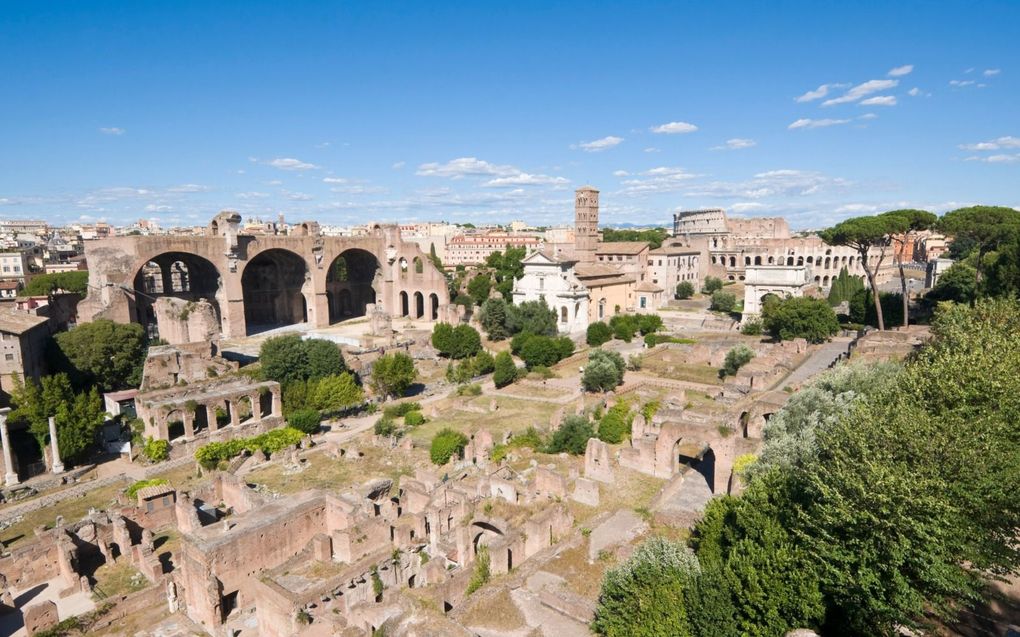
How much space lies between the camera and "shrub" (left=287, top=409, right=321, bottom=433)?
99.5 ft

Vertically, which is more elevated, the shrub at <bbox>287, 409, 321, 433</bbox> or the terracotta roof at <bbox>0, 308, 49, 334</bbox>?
the terracotta roof at <bbox>0, 308, 49, 334</bbox>

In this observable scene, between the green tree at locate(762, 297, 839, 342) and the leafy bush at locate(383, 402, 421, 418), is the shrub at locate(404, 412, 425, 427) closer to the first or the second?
the leafy bush at locate(383, 402, 421, 418)

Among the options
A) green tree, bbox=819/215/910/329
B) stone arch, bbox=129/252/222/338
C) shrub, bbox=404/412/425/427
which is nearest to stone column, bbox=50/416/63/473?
shrub, bbox=404/412/425/427

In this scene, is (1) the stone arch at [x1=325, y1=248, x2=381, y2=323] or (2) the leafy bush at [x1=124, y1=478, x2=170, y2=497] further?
(1) the stone arch at [x1=325, y1=248, x2=381, y2=323]

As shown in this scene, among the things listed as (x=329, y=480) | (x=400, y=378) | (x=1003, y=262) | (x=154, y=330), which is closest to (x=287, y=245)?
(x=154, y=330)

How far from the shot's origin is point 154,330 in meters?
50.9

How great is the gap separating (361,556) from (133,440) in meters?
19.4

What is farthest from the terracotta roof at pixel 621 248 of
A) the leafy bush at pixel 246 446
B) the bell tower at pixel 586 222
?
the leafy bush at pixel 246 446

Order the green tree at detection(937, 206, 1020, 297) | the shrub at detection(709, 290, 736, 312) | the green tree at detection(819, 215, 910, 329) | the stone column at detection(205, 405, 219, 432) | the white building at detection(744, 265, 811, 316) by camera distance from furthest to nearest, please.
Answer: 1. the shrub at detection(709, 290, 736, 312)
2. the white building at detection(744, 265, 811, 316)
3. the green tree at detection(819, 215, 910, 329)
4. the green tree at detection(937, 206, 1020, 297)
5. the stone column at detection(205, 405, 219, 432)

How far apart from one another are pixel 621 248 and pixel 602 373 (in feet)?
126

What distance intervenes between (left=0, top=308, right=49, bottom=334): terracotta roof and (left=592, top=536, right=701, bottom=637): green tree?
110 ft

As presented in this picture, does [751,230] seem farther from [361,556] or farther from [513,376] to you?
[361,556]

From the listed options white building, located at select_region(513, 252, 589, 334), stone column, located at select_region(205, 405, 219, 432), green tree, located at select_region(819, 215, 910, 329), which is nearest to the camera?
stone column, located at select_region(205, 405, 219, 432)

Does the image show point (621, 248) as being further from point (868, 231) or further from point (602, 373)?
point (602, 373)
